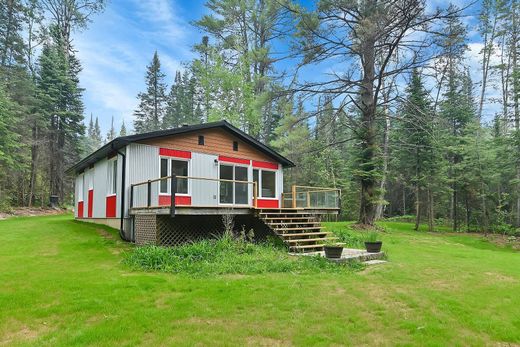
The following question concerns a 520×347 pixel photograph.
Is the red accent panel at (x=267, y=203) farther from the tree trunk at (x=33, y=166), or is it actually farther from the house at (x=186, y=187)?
the tree trunk at (x=33, y=166)

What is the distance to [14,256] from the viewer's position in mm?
8305

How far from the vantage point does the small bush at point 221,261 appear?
7.30 m

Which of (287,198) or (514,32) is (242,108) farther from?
(514,32)

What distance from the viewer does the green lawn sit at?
13.6 feet

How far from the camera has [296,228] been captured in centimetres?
1055

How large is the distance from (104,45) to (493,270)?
85.0 ft

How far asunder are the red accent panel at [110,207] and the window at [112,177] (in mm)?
207

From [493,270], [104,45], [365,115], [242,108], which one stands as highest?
[104,45]

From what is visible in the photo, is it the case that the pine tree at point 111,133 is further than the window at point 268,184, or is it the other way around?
the pine tree at point 111,133

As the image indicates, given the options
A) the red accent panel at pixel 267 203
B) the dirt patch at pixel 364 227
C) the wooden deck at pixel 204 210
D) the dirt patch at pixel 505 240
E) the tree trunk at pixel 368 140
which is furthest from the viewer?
the dirt patch at pixel 505 240

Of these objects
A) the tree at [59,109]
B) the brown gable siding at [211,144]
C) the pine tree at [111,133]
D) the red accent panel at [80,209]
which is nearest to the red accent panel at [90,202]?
the red accent panel at [80,209]

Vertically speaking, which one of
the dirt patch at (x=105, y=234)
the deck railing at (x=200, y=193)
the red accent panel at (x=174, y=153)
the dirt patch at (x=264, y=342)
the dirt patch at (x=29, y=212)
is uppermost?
→ the red accent panel at (x=174, y=153)

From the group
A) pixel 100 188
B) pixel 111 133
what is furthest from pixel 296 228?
pixel 111 133

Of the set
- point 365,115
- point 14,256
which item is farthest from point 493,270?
point 14,256
